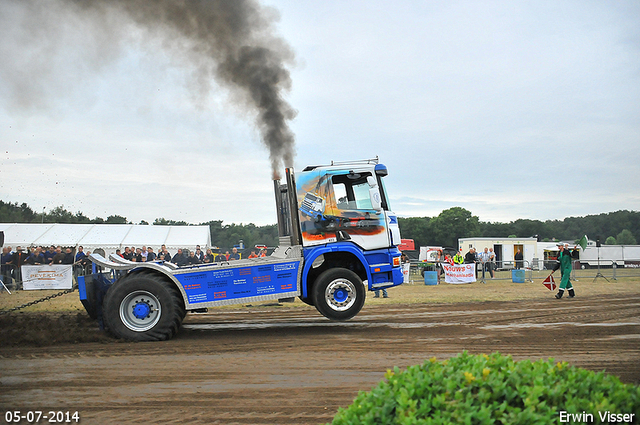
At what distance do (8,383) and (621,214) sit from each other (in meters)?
114

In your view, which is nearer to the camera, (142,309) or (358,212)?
(142,309)

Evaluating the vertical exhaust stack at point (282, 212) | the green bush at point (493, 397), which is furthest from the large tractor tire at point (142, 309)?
the green bush at point (493, 397)

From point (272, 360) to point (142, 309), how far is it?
2.99 m

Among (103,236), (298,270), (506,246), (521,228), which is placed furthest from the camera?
(521,228)

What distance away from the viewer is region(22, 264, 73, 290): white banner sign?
18.9 meters

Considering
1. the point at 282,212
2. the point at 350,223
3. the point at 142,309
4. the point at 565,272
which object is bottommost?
the point at 565,272

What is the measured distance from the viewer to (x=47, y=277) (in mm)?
19047

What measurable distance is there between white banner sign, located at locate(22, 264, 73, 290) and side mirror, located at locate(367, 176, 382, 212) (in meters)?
14.8

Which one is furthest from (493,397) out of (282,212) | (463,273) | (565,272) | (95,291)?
(463,273)

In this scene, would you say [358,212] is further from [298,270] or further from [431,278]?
[431,278]

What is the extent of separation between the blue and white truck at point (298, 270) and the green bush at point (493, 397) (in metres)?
6.48

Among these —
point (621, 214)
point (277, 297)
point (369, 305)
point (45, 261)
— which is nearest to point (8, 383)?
point (277, 297)

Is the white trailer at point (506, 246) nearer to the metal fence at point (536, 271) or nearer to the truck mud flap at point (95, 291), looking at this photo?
the metal fence at point (536, 271)

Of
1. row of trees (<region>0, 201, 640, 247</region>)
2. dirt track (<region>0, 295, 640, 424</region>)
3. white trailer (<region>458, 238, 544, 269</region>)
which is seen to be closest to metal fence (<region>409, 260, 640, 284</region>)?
white trailer (<region>458, 238, 544, 269</region>)
